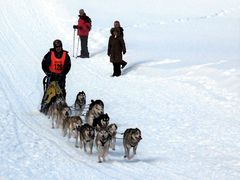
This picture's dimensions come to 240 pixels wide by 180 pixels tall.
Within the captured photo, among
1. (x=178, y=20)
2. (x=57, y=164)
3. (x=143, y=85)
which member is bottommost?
(x=57, y=164)

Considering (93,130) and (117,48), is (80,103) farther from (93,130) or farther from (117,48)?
(117,48)

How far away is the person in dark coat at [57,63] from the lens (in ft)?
41.7

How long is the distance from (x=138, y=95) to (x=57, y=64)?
3.03 meters

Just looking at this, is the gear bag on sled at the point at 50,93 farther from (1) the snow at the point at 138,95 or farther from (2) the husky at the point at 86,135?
(2) the husky at the point at 86,135

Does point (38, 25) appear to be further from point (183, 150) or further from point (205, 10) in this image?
point (183, 150)

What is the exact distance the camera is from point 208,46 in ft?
73.3

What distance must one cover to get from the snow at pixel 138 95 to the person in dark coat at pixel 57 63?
3.21 ft

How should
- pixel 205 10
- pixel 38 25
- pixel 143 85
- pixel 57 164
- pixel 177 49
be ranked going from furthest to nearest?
pixel 205 10
pixel 38 25
pixel 177 49
pixel 143 85
pixel 57 164

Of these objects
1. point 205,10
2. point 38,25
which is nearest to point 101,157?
point 38,25

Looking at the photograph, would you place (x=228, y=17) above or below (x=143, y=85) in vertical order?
above

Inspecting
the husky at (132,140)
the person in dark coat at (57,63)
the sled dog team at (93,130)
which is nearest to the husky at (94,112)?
the sled dog team at (93,130)

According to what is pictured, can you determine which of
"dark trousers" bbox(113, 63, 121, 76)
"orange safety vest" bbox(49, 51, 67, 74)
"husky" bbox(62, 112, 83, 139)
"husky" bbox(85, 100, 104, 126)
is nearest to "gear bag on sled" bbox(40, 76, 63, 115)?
"orange safety vest" bbox(49, 51, 67, 74)

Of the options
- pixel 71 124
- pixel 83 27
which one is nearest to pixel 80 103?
pixel 71 124

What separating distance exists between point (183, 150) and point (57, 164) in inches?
99.4
